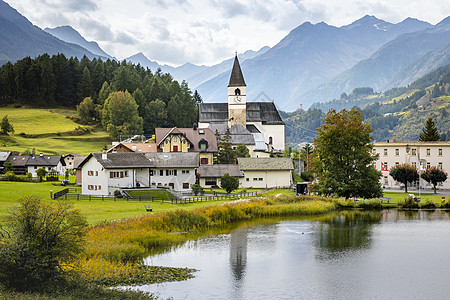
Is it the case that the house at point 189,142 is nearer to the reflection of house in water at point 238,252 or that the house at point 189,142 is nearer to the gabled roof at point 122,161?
the gabled roof at point 122,161

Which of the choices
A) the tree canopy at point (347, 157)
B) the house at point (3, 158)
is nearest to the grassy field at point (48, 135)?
the house at point (3, 158)

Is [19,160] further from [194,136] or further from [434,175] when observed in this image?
[434,175]

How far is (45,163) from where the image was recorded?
103188 mm

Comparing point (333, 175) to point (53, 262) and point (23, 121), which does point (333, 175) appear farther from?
point (23, 121)

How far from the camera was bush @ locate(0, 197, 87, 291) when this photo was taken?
23.8 meters

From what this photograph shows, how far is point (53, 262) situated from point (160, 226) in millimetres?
19853

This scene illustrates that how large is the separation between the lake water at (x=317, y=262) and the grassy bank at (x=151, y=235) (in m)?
1.40

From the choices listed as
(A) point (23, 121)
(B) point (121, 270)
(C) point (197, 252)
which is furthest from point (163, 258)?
(A) point (23, 121)

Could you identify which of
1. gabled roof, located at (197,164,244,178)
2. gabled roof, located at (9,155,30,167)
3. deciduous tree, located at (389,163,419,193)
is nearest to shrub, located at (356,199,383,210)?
deciduous tree, located at (389,163,419,193)

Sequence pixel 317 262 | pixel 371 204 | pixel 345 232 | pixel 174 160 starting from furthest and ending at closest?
pixel 174 160 < pixel 371 204 < pixel 345 232 < pixel 317 262

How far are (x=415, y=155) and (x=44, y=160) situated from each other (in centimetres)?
6869

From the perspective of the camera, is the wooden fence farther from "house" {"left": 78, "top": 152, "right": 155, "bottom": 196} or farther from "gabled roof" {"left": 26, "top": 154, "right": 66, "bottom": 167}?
"gabled roof" {"left": 26, "top": 154, "right": 66, "bottom": 167}

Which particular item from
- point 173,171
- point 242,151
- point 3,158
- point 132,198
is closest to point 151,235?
point 132,198

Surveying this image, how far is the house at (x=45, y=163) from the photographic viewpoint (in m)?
103
